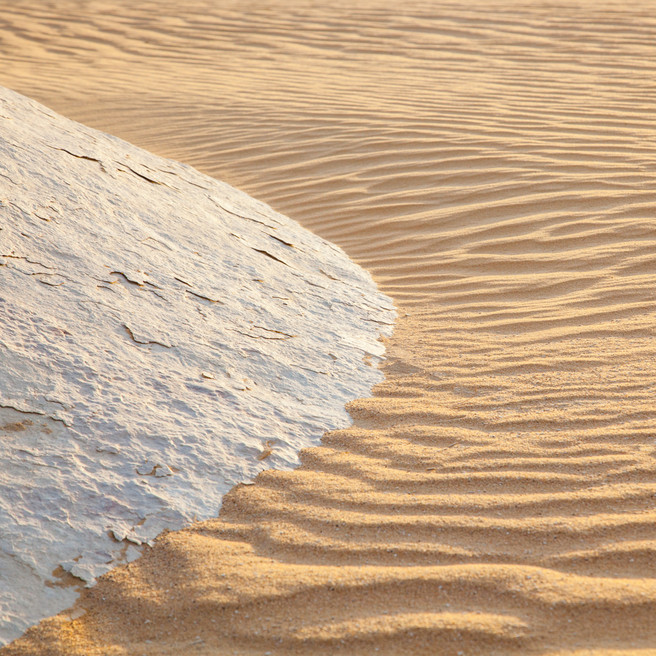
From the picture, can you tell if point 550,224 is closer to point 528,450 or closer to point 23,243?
point 528,450

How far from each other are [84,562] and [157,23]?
10615 mm

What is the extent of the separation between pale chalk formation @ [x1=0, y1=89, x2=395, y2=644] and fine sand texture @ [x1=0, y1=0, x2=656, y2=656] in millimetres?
120

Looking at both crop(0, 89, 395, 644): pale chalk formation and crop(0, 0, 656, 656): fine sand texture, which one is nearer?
crop(0, 0, 656, 656): fine sand texture

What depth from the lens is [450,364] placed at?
9.84 ft

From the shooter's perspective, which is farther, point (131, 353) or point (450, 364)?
point (450, 364)

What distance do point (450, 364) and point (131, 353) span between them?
1.34m

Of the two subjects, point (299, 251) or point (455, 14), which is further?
point (455, 14)

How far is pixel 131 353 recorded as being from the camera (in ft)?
8.14

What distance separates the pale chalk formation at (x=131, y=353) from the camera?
2.01m

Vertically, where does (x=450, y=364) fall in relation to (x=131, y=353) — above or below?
above

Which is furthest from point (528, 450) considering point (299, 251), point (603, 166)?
point (603, 166)

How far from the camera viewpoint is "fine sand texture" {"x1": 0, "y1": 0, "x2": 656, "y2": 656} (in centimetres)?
175

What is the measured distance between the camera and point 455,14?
997cm

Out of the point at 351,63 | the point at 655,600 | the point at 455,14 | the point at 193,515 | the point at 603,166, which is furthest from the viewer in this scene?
the point at 455,14
